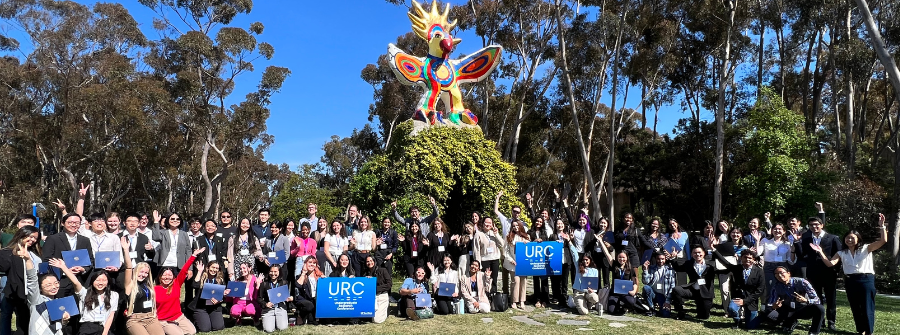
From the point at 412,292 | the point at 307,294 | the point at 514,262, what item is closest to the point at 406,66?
the point at 514,262

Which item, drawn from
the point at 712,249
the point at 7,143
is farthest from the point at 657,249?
the point at 7,143

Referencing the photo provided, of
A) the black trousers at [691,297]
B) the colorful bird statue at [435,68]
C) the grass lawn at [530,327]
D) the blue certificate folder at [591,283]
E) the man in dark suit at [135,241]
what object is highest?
the colorful bird statue at [435,68]

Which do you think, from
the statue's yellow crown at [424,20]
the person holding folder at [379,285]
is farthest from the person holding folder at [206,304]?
the statue's yellow crown at [424,20]

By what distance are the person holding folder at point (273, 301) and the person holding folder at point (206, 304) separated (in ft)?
1.50

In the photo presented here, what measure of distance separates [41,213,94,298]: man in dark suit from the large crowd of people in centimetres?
1

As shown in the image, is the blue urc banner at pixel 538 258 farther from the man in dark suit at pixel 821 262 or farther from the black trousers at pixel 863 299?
the black trousers at pixel 863 299

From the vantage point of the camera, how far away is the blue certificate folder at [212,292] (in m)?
6.77

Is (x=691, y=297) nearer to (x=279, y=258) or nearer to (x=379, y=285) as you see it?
(x=379, y=285)

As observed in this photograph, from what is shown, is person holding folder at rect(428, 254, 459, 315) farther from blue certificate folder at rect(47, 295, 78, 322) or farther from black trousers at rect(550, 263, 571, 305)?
blue certificate folder at rect(47, 295, 78, 322)

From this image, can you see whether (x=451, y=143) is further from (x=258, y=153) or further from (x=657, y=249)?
(x=258, y=153)

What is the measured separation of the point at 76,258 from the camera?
19.0ft

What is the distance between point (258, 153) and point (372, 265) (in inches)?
1163

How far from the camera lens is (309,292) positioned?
7387 mm

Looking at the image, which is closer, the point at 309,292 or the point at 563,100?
the point at 309,292
